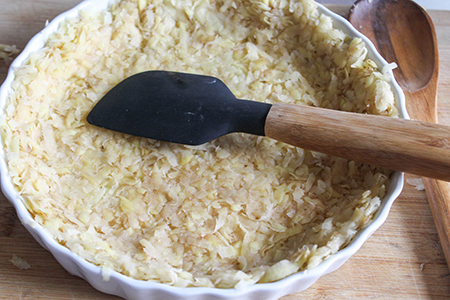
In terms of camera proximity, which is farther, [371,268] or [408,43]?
[408,43]

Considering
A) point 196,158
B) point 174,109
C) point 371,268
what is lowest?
point 371,268

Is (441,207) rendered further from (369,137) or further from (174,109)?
(174,109)

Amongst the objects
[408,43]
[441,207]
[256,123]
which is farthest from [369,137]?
[408,43]

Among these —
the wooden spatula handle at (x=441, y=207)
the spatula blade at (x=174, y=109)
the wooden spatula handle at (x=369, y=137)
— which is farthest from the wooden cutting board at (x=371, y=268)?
the spatula blade at (x=174, y=109)

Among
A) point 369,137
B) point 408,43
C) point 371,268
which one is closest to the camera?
point 369,137

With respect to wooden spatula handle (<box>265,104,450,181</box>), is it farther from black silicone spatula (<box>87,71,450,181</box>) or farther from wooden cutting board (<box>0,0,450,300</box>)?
wooden cutting board (<box>0,0,450,300</box>)

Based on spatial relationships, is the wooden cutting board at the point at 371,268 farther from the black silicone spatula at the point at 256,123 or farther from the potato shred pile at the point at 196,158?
the black silicone spatula at the point at 256,123

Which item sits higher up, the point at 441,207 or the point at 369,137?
the point at 369,137

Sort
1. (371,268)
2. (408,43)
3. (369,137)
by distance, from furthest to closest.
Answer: (408,43) < (371,268) < (369,137)
